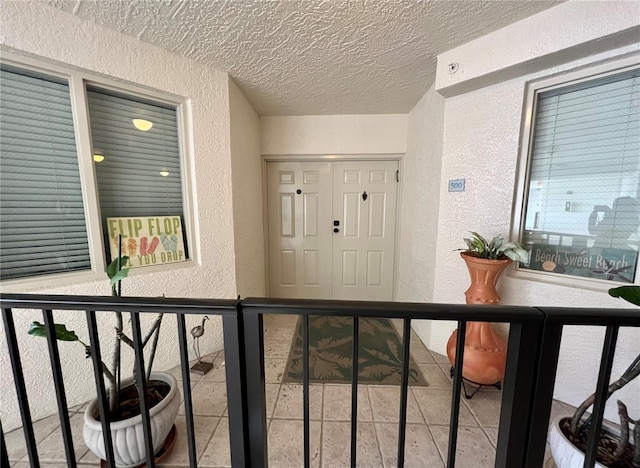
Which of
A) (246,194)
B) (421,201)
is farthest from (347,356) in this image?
(246,194)

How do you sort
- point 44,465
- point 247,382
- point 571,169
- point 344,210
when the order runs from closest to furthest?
point 247,382
point 44,465
point 571,169
point 344,210

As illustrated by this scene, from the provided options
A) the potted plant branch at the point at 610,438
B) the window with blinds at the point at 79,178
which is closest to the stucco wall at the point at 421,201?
the potted plant branch at the point at 610,438

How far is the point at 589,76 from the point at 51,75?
315 centimetres

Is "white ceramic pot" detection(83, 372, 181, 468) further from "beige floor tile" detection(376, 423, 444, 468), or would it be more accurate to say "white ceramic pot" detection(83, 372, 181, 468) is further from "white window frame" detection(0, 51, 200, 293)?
"beige floor tile" detection(376, 423, 444, 468)

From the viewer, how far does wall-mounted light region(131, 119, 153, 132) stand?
176 cm

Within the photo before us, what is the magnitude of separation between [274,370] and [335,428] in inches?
26.3

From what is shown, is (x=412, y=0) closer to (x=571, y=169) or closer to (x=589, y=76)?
(x=589, y=76)

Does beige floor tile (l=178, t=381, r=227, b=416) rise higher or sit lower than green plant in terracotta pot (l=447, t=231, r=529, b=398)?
lower

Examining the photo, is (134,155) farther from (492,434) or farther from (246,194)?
(492,434)

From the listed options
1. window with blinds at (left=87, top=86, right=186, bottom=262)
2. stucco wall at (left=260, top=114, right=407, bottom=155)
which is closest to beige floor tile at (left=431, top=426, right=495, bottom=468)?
window with blinds at (left=87, top=86, right=186, bottom=262)

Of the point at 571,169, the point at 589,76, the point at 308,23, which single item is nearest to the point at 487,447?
the point at 571,169

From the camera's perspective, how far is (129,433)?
1.10 metres

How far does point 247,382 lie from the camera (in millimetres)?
731

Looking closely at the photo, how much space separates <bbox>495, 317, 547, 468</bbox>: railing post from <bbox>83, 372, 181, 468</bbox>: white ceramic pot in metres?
1.36
